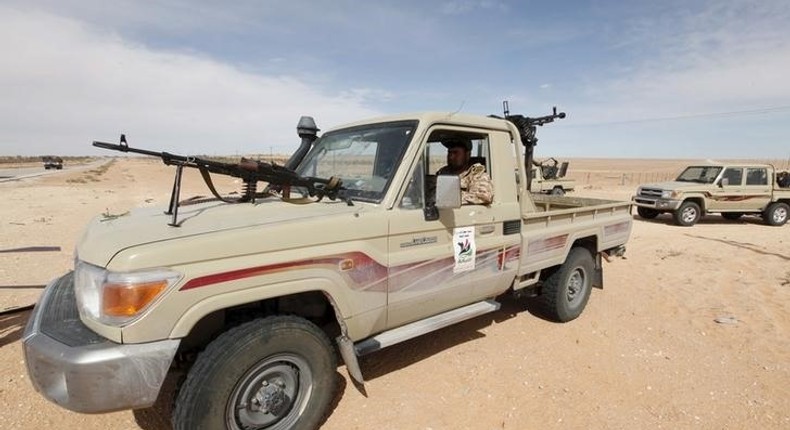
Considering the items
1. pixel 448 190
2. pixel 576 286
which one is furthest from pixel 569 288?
pixel 448 190

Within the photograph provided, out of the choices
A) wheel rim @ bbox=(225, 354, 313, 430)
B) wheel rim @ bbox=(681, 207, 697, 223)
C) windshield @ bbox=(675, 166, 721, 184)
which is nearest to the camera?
wheel rim @ bbox=(225, 354, 313, 430)

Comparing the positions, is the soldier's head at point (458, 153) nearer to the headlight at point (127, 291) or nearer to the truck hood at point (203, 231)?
the truck hood at point (203, 231)

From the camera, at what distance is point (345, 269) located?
270cm

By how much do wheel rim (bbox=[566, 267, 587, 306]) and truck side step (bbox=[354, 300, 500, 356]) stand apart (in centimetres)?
161

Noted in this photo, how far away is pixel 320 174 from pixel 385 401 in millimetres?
2003

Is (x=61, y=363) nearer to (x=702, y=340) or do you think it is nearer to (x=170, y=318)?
(x=170, y=318)

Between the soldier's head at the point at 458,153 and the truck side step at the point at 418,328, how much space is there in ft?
4.29

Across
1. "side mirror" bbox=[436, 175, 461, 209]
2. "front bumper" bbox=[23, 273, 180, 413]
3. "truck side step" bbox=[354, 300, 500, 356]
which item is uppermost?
"side mirror" bbox=[436, 175, 461, 209]

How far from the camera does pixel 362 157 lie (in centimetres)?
361

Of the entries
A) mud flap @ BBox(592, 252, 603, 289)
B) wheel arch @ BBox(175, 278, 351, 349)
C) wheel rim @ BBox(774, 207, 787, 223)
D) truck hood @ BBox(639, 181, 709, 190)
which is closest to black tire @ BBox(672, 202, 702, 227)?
truck hood @ BBox(639, 181, 709, 190)

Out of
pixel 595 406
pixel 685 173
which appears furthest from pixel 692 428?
pixel 685 173

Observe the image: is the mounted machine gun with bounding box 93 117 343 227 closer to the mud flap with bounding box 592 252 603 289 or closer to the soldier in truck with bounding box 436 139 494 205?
the soldier in truck with bounding box 436 139 494 205

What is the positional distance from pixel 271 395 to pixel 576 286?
389cm

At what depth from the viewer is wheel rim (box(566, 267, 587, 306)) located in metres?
4.95
